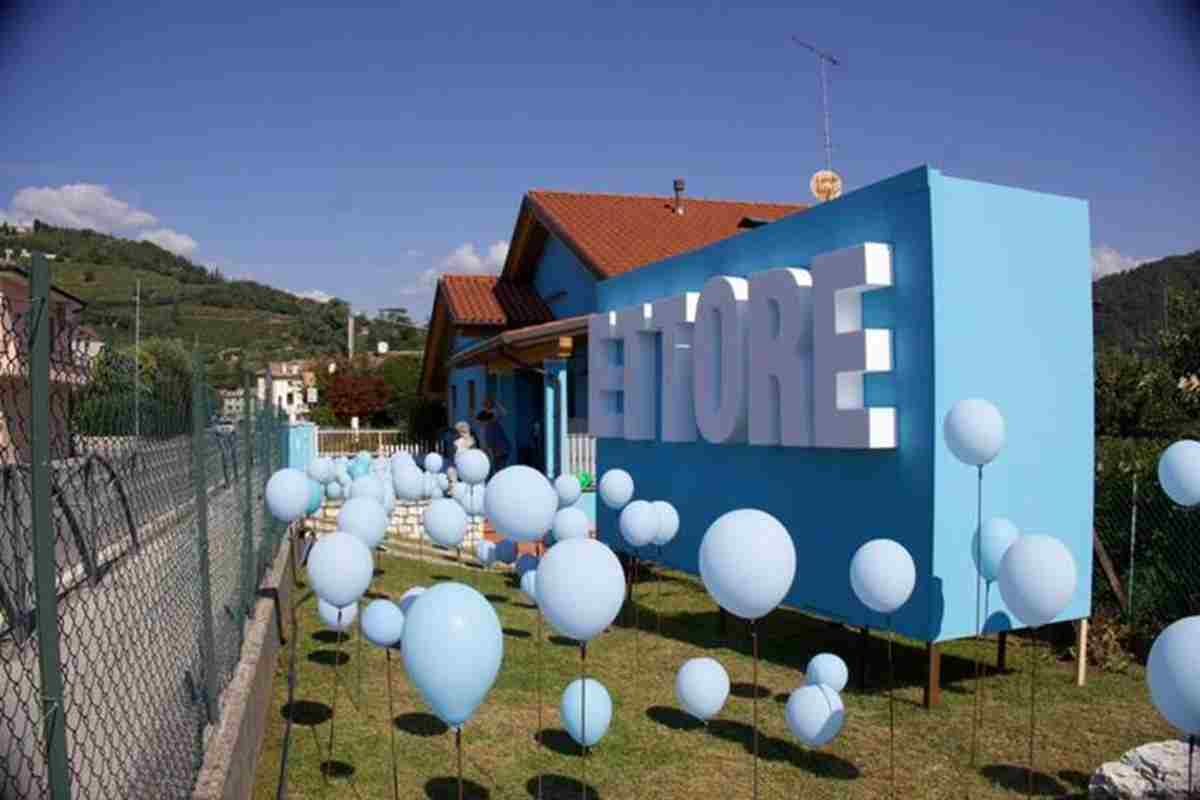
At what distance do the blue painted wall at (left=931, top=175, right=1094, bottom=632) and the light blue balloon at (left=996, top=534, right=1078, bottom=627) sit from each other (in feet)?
3.31

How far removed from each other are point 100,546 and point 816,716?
3793 mm

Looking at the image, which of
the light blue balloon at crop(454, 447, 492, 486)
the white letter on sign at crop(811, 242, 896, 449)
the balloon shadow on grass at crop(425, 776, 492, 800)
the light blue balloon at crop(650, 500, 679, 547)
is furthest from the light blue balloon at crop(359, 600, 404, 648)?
the light blue balloon at crop(454, 447, 492, 486)

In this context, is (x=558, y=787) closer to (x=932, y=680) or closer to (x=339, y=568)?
(x=339, y=568)

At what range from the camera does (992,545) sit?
20.4 ft

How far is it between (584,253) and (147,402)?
13441mm

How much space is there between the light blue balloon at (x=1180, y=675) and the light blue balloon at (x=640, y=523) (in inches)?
206

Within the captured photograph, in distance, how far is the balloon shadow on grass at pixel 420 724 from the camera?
6.22 meters

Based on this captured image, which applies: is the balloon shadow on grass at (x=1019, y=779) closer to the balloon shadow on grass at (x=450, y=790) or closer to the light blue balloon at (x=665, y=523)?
the balloon shadow on grass at (x=450, y=790)

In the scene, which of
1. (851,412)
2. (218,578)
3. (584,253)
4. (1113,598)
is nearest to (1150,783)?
(851,412)

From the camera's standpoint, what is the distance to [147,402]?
3.91m

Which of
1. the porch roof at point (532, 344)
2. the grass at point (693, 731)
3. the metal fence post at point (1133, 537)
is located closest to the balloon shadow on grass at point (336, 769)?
the grass at point (693, 731)

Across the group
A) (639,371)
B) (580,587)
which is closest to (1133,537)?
(639,371)

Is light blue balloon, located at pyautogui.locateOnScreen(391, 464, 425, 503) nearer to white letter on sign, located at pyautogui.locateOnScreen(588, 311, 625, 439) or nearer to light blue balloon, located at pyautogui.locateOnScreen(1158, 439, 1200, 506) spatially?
white letter on sign, located at pyautogui.locateOnScreen(588, 311, 625, 439)

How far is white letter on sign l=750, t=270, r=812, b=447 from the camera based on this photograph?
7.54m
